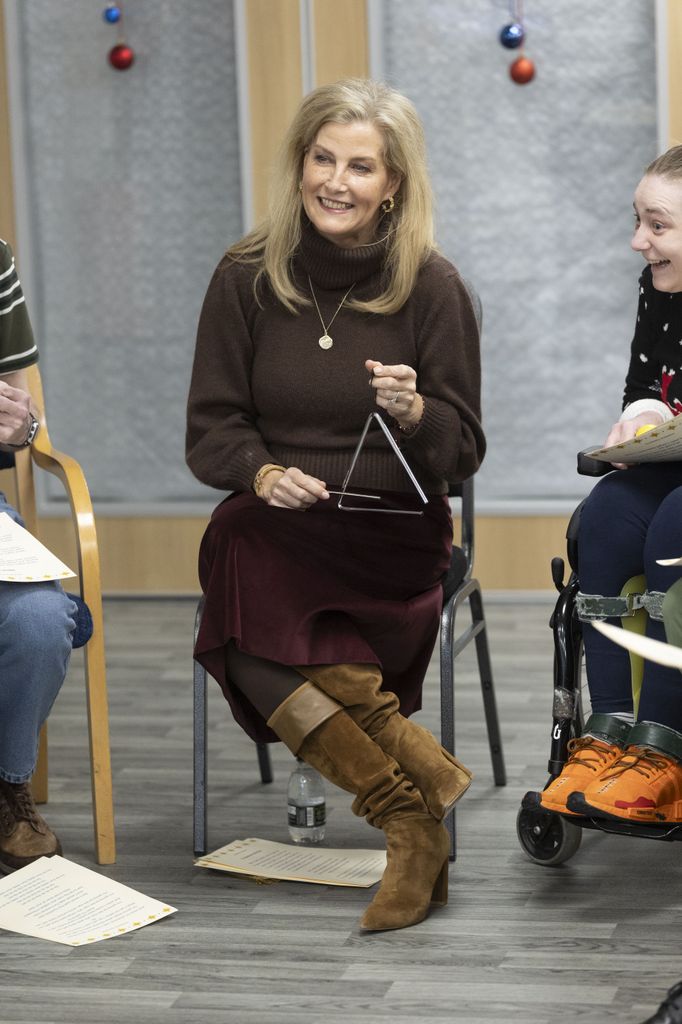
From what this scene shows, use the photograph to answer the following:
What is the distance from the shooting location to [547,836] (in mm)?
2254

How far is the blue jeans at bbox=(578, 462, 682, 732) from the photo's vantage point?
80.4 inches

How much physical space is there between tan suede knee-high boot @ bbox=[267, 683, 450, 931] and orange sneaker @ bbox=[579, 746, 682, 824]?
241mm

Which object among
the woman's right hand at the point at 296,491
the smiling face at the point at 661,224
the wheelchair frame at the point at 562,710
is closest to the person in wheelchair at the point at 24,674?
the woman's right hand at the point at 296,491

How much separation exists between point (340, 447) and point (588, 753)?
0.59 m

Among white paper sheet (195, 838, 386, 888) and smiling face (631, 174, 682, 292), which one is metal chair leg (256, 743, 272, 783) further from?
smiling face (631, 174, 682, 292)

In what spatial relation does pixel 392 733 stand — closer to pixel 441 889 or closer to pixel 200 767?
pixel 441 889

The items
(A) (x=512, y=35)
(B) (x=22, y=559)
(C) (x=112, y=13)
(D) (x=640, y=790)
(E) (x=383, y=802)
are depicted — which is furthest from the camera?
(C) (x=112, y=13)

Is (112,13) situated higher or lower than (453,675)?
higher

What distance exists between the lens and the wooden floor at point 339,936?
1.85 meters

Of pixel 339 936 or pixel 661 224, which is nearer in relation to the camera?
pixel 339 936

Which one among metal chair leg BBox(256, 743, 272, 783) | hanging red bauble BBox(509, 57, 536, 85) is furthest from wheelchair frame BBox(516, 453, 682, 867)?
hanging red bauble BBox(509, 57, 536, 85)

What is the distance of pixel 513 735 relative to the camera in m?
2.96

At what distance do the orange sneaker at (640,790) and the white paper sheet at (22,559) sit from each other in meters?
0.81

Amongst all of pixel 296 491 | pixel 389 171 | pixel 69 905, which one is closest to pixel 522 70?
pixel 389 171
